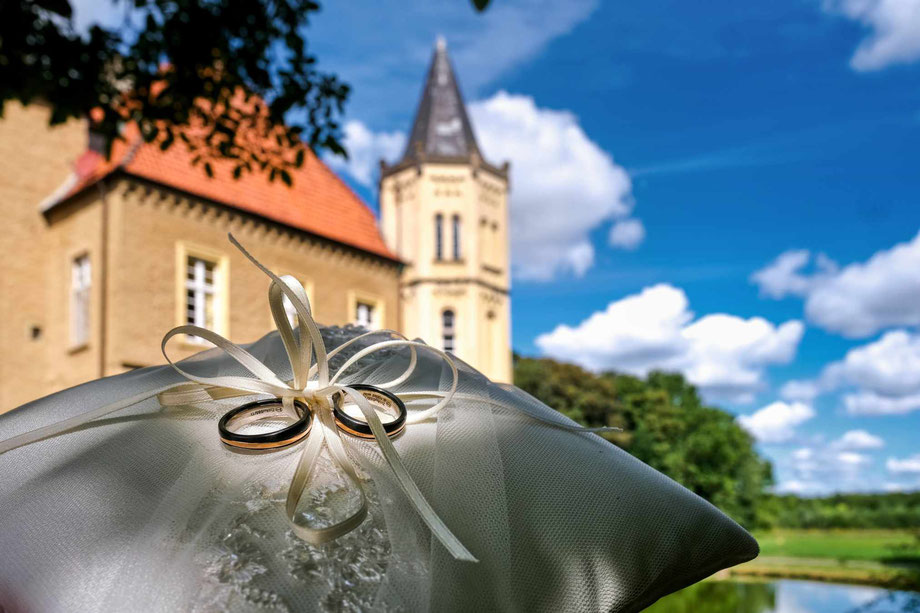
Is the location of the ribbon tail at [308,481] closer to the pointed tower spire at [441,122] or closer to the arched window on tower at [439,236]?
the arched window on tower at [439,236]

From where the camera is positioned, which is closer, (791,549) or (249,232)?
(249,232)

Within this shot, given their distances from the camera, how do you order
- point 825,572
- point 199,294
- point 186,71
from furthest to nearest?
point 825,572
point 199,294
point 186,71

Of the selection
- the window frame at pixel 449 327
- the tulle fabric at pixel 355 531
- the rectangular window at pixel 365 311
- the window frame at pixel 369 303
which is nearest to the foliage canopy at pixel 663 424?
the window frame at pixel 449 327

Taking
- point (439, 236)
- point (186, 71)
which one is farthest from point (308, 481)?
point (439, 236)

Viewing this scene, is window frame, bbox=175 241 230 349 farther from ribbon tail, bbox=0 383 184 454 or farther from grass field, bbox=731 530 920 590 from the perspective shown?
ribbon tail, bbox=0 383 184 454

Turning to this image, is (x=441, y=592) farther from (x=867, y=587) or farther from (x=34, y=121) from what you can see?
(x=867, y=587)

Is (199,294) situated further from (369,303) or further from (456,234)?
(456,234)

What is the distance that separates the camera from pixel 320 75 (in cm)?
525

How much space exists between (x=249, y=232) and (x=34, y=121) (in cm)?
463

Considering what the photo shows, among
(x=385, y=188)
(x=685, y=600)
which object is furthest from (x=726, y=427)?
(x=385, y=188)

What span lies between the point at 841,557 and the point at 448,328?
19957mm

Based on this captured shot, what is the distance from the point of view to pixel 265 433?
2.48ft

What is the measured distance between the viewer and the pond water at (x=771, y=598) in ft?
53.3

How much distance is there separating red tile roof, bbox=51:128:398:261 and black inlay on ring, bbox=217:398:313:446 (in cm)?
1214
